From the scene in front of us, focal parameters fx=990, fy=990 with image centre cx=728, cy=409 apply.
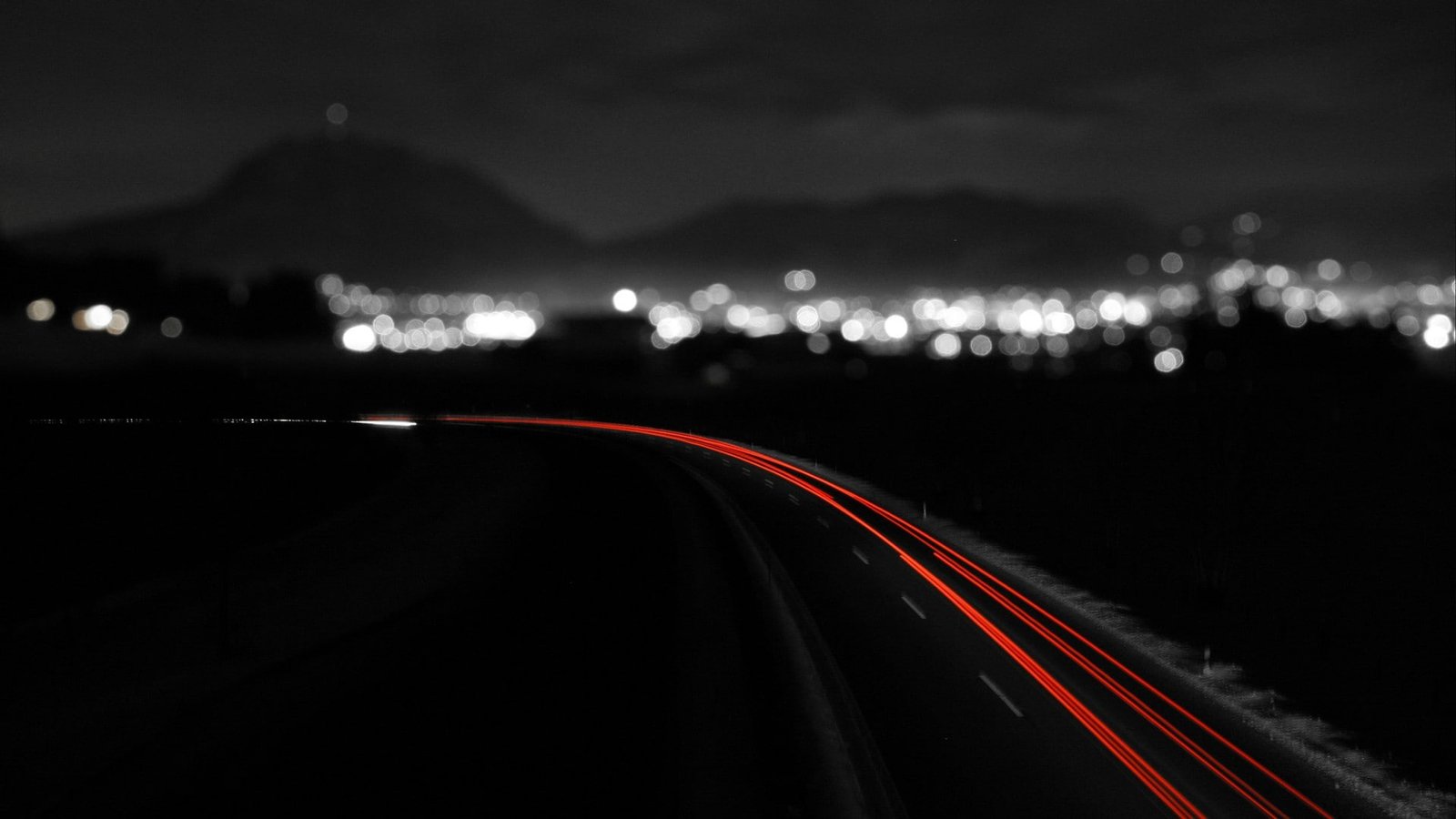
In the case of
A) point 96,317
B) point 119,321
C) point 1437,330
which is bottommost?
point 1437,330

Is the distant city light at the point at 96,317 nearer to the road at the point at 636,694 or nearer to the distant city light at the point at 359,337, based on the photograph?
the distant city light at the point at 359,337

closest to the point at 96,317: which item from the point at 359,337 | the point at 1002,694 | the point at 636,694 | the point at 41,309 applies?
the point at 41,309

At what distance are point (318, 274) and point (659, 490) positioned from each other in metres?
115

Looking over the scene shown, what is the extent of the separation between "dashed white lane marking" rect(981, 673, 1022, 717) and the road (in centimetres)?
7

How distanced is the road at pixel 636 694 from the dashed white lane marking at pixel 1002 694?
0.07m

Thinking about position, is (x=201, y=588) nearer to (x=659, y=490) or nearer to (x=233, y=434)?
(x=233, y=434)

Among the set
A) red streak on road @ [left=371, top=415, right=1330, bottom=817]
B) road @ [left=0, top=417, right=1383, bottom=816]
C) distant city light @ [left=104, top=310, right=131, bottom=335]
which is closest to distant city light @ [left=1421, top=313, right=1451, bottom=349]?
red streak on road @ [left=371, top=415, right=1330, bottom=817]

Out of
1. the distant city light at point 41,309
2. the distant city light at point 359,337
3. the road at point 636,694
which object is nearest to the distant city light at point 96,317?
the distant city light at point 41,309

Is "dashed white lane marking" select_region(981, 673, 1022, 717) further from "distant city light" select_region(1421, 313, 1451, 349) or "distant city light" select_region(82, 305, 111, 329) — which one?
"distant city light" select_region(1421, 313, 1451, 349)

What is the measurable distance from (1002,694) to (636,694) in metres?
5.62

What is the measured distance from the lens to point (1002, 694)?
14289mm

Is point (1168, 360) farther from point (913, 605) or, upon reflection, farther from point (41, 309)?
point (41, 309)

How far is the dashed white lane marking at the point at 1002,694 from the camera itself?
1357 cm

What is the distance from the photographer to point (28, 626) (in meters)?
25.7
